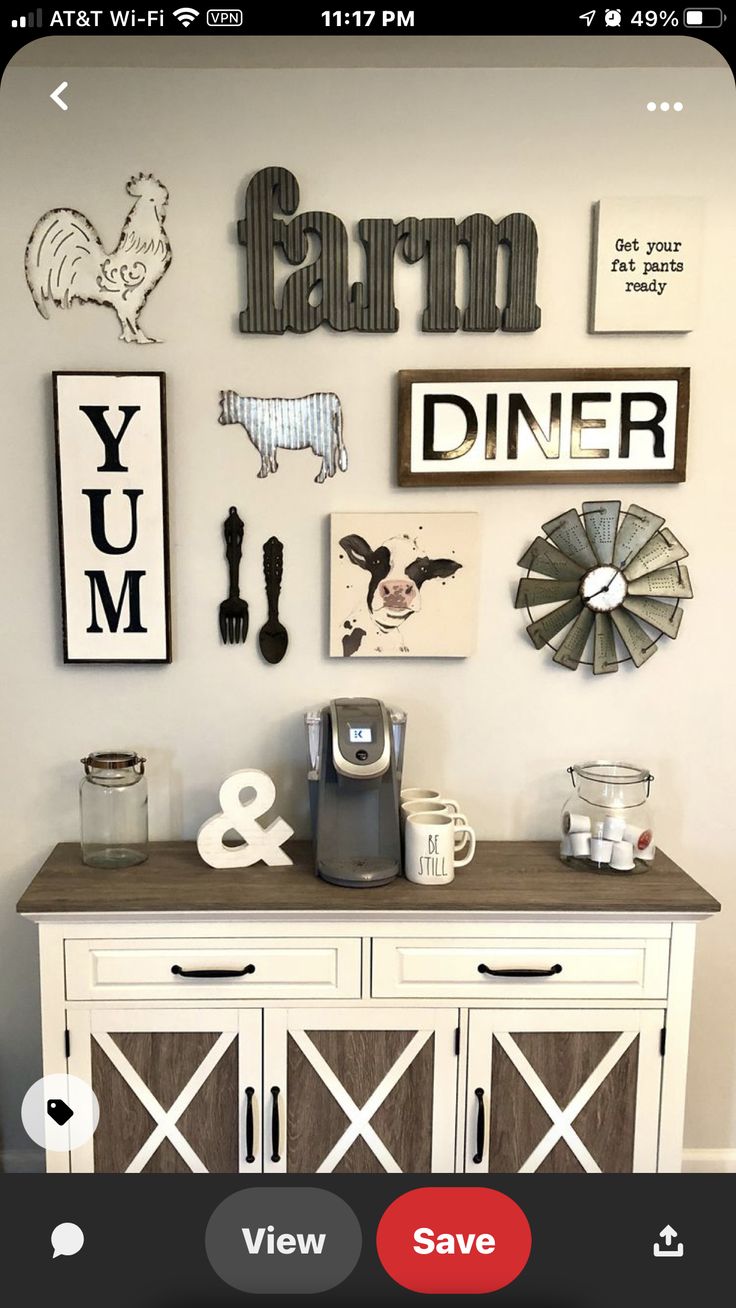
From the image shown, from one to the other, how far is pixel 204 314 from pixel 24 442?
0.43 m

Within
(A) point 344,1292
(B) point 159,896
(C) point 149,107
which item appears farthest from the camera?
(C) point 149,107

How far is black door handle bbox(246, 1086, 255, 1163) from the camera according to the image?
1.60 m

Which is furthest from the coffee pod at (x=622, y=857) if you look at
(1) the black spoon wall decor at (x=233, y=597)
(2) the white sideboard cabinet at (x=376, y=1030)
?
(1) the black spoon wall decor at (x=233, y=597)

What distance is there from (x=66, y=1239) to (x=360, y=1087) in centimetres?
118

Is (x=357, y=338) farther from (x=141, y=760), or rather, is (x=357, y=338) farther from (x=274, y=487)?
(x=141, y=760)

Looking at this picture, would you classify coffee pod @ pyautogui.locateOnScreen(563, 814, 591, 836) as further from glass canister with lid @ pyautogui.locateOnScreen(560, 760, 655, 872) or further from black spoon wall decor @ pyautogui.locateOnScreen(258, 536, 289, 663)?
black spoon wall decor @ pyautogui.locateOnScreen(258, 536, 289, 663)

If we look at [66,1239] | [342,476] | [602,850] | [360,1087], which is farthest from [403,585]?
[66,1239]

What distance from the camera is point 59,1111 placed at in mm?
1637

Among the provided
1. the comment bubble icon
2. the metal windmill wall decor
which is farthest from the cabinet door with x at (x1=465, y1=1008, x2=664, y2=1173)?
the comment bubble icon

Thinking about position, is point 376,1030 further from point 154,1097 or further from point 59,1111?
point 59,1111

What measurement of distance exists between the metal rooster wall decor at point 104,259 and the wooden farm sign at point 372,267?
0.56 feet

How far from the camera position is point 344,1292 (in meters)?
0.51

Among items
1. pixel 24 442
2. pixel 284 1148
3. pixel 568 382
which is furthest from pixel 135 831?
pixel 568 382

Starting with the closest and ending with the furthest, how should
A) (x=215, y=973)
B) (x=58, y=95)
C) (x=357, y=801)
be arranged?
(x=58, y=95)
(x=215, y=973)
(x=357, y=801)
